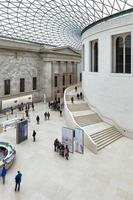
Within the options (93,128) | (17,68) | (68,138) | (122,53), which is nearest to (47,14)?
(17,68)

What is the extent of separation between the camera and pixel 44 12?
124 feet

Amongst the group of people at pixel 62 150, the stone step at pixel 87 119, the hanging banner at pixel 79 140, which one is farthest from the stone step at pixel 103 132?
the group of people at pixel 62 150

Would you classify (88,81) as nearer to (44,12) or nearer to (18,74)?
(18,74)

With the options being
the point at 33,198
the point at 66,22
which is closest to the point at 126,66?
the point at 33,198

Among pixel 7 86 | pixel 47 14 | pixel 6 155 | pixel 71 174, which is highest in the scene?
pixel 47 14

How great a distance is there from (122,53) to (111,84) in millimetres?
3620

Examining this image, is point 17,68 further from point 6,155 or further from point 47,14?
point 6,155

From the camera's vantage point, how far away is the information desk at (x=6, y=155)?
1350 centimetres

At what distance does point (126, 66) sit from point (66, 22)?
2781 cm

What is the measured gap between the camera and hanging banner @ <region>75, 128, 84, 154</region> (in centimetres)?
1655

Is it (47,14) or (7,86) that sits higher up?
(47,14)

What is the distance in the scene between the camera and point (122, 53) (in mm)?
21891

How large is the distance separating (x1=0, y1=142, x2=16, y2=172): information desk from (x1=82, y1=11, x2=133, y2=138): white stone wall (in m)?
12.1

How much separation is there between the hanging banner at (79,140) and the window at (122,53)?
9.25 metres
